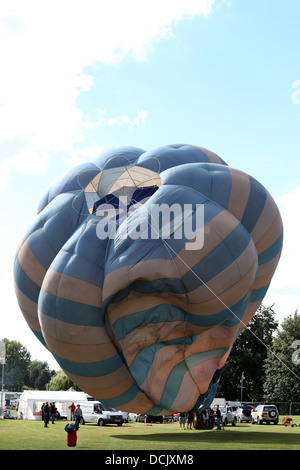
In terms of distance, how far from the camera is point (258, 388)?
166 ft

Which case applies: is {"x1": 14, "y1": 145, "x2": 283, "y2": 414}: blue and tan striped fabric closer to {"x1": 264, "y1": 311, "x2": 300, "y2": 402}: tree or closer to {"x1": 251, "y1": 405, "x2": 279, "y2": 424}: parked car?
{"x1": 251, "y1": 405, "x2": 279, "y2": 424}: parked car

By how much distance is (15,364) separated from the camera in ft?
376

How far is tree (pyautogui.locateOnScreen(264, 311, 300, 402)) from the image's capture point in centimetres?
4241

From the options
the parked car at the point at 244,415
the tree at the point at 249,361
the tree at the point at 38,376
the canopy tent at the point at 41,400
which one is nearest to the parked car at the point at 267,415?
the parked car at the point at 244,415

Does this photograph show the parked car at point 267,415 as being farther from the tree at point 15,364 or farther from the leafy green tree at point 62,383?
the tree at point 15,364

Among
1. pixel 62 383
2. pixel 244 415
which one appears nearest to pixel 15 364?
pixel 62 383

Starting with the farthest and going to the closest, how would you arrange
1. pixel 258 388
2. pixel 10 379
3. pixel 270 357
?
pixel 10 379 → pixel 258 388 → pixel 270 357

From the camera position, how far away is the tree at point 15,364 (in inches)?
4481

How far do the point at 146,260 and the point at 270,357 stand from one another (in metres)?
37.1

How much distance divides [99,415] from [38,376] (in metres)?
120

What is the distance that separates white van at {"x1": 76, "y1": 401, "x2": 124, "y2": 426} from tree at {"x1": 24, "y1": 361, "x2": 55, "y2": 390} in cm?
10980

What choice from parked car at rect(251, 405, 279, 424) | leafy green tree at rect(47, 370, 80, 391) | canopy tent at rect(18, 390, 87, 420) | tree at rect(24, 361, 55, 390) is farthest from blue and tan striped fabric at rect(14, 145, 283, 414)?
tree at rect(24, 361, 55, 390)

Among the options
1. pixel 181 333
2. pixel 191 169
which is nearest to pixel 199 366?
pixel 181 333
